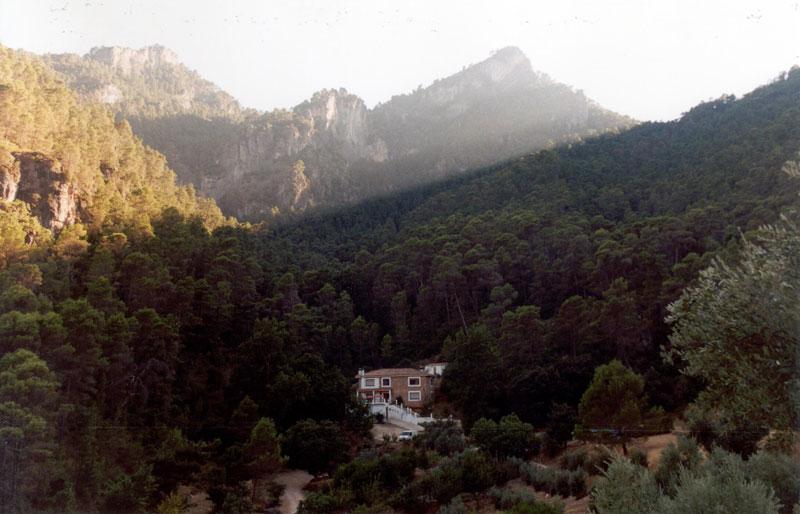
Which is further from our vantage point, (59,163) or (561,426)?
(59,163)

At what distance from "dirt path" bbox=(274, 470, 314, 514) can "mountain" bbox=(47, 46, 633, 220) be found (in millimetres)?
62945

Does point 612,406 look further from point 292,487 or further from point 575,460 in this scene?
point 292,487

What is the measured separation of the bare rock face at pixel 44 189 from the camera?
39125 mm

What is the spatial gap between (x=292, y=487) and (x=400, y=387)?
57.5ft

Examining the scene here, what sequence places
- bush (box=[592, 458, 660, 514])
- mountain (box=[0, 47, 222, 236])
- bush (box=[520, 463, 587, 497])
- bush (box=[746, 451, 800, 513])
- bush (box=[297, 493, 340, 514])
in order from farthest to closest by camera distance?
mountain (box=[0, 47, 222, 236])
bush (box=[520, 463, 587, 497])
bush (box=[297, 493, 340, 514])
bush (box=[746, 451, 800, 513])
bush (box=[592, 458, 660, 514])

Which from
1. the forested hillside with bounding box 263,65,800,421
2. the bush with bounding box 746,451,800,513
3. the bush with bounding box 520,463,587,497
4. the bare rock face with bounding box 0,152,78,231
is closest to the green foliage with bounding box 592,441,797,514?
the bush with bounding box 746,451,800,513

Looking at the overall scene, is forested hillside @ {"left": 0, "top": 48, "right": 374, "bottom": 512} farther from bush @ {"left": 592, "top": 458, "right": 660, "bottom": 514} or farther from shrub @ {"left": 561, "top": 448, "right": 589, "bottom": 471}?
bush @ {"left": 592, "top": 458, "right": 660, "bottom": 514}

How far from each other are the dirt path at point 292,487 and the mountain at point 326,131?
6295cm

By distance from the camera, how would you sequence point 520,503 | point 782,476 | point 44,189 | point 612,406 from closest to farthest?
1. point 782,476
2. point 520,503
3. point 612,406
4. point 44,189

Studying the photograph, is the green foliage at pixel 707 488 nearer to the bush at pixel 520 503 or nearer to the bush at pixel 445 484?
the bush at pixel 520 503

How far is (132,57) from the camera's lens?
162375 mm

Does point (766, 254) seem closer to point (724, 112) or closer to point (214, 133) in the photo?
point (724, 112)

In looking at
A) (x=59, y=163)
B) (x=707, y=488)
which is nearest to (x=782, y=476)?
(x=707, y=488)

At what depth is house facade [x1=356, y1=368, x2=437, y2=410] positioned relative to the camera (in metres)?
51.6
